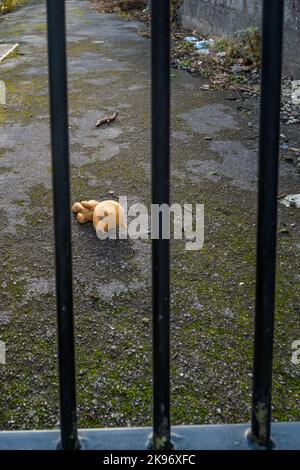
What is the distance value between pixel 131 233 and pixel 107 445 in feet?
5.23

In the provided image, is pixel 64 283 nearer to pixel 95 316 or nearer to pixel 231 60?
pixel 95 316

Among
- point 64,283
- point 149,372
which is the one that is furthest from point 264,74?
point 149,372

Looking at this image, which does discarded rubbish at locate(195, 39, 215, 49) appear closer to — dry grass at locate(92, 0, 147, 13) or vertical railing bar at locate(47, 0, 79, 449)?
dry grass at locate(92, 0, 147, 13)

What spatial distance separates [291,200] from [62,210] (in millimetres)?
1956

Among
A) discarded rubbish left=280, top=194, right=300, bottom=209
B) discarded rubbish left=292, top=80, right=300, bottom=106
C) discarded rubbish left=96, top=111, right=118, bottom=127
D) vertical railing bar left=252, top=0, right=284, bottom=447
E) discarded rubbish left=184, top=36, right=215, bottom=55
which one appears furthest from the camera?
discarded rubbish left=184, top=36, right=215, bottom=55

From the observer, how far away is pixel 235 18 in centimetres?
565

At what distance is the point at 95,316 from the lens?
1.68 meters

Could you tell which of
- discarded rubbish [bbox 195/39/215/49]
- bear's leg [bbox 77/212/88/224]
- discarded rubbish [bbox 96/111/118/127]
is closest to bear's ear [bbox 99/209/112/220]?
bear's leg [bbox 77/212/88/224]

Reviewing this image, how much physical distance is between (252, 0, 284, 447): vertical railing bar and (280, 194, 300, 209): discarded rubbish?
1.84m

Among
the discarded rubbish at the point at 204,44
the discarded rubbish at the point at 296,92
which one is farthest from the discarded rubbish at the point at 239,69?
the discarded rubbish at the point at 204,44

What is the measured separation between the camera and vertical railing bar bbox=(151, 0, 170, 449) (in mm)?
570

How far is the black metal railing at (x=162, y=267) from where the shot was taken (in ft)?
1.88

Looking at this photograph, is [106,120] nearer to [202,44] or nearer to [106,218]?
[106,218]

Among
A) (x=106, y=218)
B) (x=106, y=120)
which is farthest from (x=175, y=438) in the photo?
(x=106, y=120)
